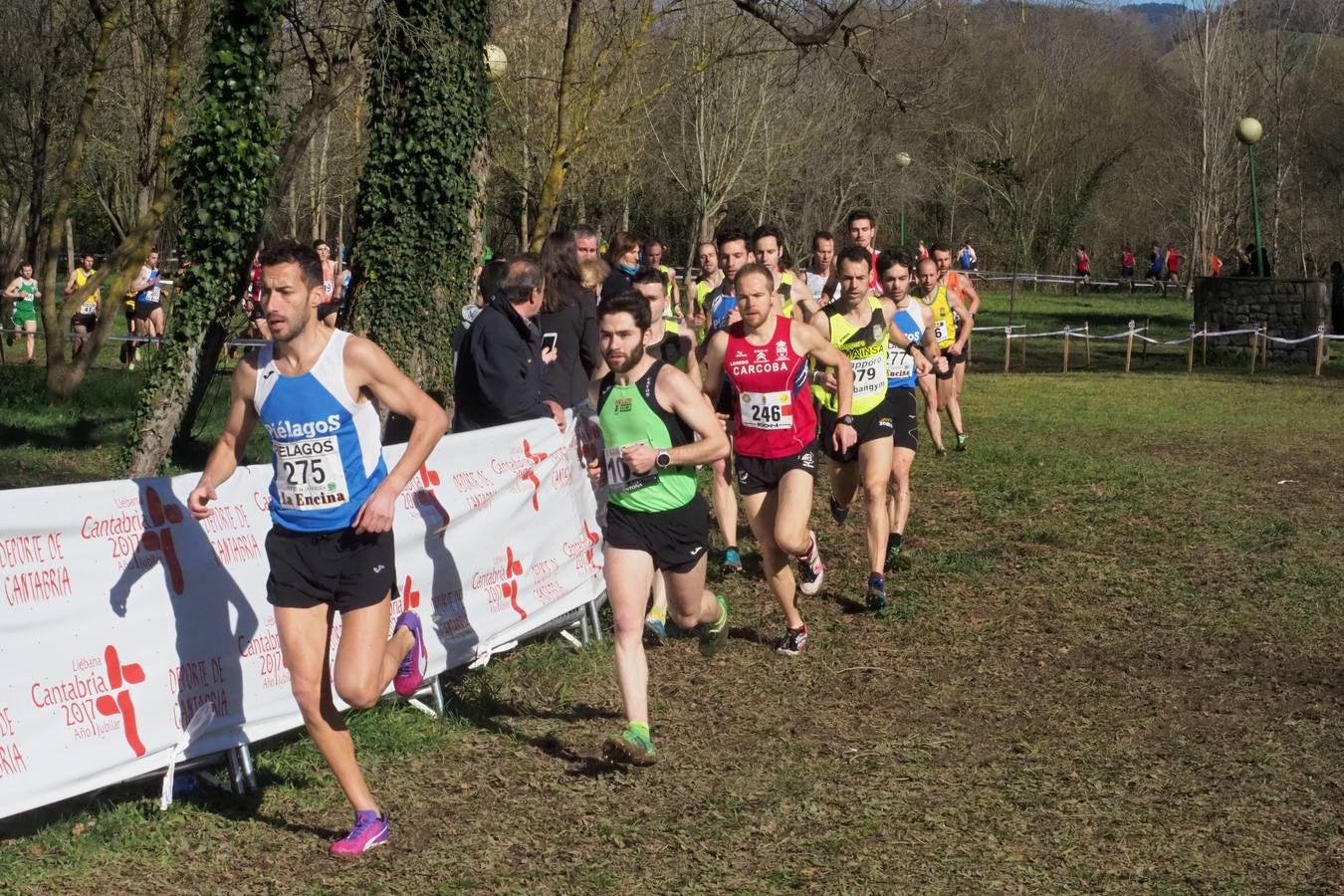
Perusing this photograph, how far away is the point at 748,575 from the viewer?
10.2 metres

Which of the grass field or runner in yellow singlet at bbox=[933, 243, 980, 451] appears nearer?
the grass field

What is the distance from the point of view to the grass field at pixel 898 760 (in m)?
5.26

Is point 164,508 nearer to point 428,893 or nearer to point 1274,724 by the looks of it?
point 428,893

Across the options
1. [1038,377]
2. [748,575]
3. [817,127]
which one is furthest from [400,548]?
[817,127]

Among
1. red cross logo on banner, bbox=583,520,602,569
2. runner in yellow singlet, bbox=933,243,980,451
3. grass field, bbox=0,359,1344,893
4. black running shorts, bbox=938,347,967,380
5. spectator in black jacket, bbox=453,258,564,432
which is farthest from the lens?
black running shorts, bbox=938,347,967,380

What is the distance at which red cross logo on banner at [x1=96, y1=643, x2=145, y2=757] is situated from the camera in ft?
18.0

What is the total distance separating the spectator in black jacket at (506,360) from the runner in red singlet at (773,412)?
0.96 metres

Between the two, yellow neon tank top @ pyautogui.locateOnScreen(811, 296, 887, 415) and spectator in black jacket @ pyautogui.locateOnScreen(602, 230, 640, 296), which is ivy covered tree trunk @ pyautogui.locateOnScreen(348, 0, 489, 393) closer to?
spectator in black jacket @ pyautogui.locateOnScreen(602, 230, 640, 296)

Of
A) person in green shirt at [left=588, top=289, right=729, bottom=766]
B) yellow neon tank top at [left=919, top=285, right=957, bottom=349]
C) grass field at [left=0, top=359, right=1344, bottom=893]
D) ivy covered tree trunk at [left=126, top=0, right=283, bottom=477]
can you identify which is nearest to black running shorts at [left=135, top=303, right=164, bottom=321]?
ivy covered tree trunk at [left=126, top=0, right=283, bottom=477]

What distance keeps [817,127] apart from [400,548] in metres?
39.9

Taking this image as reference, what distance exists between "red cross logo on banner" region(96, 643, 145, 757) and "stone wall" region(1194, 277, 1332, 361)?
84.8 ft

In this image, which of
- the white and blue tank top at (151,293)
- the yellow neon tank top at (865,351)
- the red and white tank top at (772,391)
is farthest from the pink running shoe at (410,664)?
the white and blue tank top at (151,293)

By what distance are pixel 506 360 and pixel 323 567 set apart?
2980mm

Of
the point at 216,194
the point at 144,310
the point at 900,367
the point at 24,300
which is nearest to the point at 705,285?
the point at 900,367
